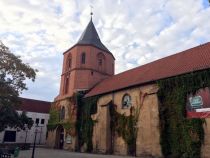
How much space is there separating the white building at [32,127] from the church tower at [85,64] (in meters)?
14.8

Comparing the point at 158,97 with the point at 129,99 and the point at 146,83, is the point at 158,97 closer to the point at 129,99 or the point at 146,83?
the point at 146,83

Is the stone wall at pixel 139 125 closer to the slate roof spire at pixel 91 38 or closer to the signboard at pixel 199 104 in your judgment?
the signboard at pixel 199 104

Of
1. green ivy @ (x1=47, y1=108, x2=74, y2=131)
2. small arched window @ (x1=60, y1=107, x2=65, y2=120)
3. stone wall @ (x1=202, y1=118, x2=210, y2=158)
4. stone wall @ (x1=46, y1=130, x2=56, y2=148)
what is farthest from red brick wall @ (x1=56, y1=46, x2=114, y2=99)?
stone wall @ (x1=202, y1=118, x2=210, y2=158)

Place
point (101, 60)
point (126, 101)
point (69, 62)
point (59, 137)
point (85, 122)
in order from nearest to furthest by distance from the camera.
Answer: point (126, 101), point (85, 122), point (59, 137), point (101, 60), point (69, 62)

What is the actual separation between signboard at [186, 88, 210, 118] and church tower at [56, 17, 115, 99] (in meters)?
18.4

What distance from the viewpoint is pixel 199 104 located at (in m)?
18.5

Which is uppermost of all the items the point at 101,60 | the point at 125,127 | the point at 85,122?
the point at 101,60

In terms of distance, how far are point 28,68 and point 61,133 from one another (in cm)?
1764

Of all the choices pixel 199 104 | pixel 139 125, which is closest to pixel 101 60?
pixel 139 125

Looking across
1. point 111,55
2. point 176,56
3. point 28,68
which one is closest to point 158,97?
point 176,56

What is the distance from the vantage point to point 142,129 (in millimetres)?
22641

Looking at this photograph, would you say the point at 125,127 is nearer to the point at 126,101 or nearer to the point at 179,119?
the point at 126,101

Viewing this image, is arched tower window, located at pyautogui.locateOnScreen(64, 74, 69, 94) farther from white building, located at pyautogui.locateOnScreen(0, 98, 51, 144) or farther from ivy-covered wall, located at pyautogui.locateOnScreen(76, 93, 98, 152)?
white building, located at pyautogui.locateOnScreen(0, 98, 51, 144)

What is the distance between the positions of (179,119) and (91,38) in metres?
23.4
